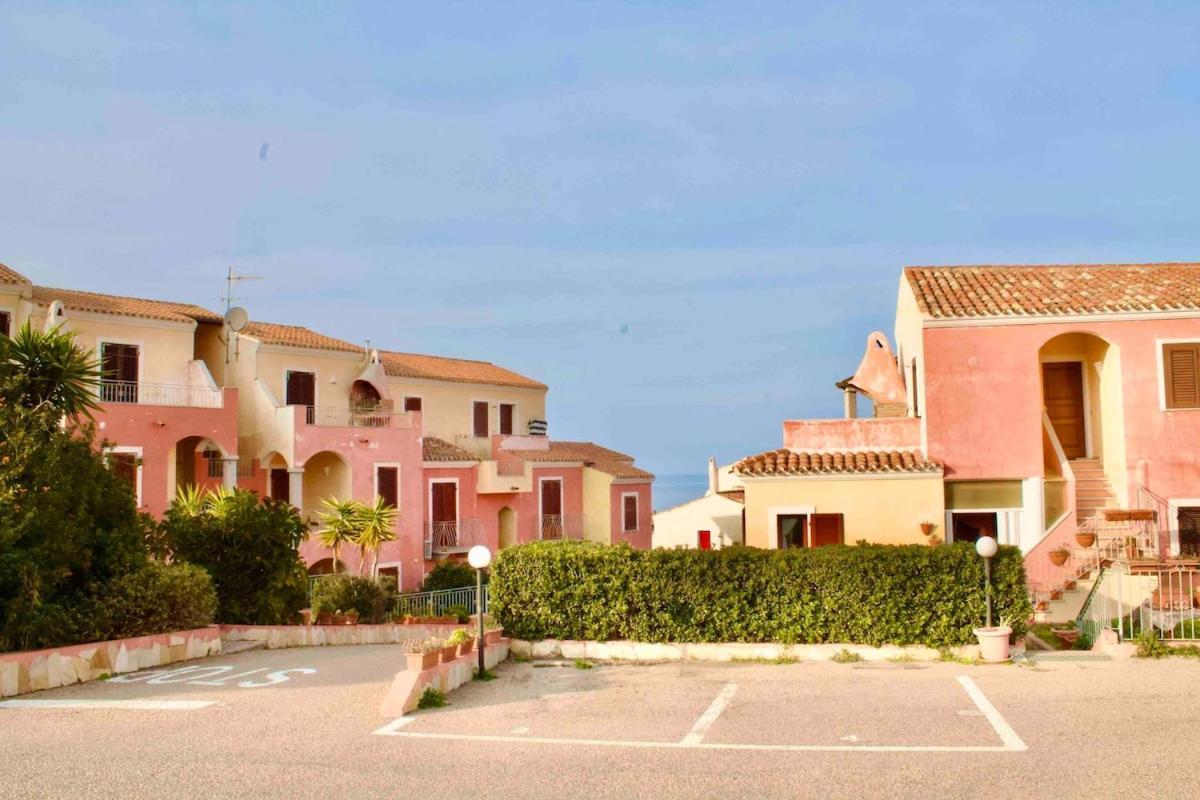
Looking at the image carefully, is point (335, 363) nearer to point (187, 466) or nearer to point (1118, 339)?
point (187, 466)

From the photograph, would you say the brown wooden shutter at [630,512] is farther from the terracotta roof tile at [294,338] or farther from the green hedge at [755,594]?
the green hedge at [755,594]

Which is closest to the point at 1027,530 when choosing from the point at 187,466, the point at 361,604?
the point at 361,604

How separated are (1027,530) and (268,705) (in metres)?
14.4

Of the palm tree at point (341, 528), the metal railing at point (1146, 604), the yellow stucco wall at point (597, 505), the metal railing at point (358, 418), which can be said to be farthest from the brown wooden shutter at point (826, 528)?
the yellow stucco wall at point (597, 505)

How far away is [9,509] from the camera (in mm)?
14242

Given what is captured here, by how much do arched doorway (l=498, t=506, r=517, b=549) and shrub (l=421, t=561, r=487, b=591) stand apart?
4.29 metres

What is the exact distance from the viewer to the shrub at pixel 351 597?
92.8ft

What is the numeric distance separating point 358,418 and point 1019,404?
23.8m

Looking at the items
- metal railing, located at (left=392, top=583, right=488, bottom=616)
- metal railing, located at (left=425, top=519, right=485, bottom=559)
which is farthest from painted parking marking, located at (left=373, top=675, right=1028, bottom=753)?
metal railing, located at (left=425, top=519, right=485, bottom=559)

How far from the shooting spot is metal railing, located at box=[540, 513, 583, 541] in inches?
1704

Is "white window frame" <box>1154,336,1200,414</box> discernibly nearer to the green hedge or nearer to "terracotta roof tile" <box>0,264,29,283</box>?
the green hedge

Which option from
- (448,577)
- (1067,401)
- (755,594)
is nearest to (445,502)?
(448,577)

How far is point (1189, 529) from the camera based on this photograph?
68.1 feet

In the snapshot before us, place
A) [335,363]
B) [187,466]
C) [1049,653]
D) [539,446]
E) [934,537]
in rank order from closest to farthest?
[1049,653]
[934,537]
[187,466]
[335,363]
[539,446]
